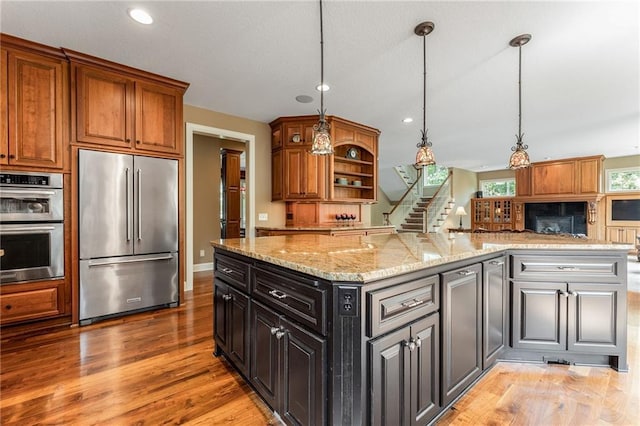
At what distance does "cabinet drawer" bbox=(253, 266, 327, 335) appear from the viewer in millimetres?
1229

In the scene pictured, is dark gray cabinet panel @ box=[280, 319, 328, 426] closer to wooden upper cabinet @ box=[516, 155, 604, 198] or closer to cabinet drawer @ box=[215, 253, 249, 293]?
cabinet drawer @ box=[215, 253, 249, 293]

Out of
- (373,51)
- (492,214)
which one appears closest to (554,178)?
(492,214)

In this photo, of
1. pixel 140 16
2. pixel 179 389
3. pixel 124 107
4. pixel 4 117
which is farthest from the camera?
pixel 124 107

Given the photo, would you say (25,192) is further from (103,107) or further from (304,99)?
(304,99)

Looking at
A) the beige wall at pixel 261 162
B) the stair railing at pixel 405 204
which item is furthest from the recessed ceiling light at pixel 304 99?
the stair railing at pixel 405 204

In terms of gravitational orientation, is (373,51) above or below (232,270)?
above

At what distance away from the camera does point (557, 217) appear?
8391 mm

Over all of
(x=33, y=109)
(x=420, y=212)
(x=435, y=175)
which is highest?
(x=435, y=175)

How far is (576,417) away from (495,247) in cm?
100

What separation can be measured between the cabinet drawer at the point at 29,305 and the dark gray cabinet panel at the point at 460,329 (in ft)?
11.0

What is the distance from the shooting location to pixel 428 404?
147cm

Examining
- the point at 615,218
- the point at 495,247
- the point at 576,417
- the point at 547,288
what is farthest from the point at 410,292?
the point at 615,218

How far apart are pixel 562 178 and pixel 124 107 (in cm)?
1008

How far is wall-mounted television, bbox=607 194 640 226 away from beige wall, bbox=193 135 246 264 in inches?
407
